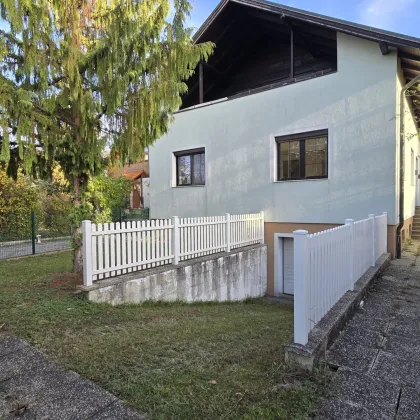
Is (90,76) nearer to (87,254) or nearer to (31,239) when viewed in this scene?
(87,254)

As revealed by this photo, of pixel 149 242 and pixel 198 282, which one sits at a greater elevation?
pixel 149 242

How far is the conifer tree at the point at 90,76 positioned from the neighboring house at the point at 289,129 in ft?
4.89

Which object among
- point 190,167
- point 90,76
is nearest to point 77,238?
point 90,76

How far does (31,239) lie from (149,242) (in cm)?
719

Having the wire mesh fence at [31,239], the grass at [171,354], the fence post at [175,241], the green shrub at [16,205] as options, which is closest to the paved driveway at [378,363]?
the grass at [171,354]

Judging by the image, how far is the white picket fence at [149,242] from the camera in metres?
4.68

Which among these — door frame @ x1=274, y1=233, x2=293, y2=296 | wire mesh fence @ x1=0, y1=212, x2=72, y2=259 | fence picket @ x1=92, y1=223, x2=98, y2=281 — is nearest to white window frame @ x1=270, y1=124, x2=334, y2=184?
door frame @ x1=274, y1=233, x2=293, y2=296

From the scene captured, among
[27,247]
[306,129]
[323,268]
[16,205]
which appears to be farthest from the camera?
[16,205]

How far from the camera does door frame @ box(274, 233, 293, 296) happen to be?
9.43 meters

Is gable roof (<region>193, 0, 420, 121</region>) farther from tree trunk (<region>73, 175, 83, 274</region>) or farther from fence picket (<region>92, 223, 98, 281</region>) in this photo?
fence picket (<region>92, 223, 98, 281</region>)

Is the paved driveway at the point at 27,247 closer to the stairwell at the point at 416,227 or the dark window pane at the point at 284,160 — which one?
the dark window pane at the point at 284,160

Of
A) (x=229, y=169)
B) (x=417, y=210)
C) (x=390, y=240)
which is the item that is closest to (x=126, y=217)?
(x=229, y=169)

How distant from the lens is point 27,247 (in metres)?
10.3

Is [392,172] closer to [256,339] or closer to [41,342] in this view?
[256,339]
